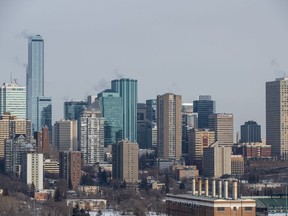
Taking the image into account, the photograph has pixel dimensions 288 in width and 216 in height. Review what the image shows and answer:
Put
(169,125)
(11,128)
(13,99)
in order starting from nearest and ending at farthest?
(11,128) → (169,125) → (13,99)

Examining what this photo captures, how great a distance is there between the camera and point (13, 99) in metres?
99.0

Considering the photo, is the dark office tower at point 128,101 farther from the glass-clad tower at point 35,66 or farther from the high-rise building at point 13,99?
the glass-clad tower at point 35,66

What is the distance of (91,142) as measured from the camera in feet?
273

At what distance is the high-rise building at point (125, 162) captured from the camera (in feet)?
222

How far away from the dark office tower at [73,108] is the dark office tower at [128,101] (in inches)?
103

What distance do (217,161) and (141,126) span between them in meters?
21.4

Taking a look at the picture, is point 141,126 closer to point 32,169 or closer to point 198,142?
point 198,142

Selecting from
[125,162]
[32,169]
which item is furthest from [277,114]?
[32,169]

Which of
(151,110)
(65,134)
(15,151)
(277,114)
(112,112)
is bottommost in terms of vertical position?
(15,151)

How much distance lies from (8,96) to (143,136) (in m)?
10.8

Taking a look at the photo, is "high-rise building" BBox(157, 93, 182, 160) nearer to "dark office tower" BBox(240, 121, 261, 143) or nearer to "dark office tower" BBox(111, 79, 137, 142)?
"dark office tower" BBox(111, 79, 137, 142)

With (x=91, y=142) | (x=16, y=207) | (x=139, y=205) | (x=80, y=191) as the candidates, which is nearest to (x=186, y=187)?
(x=80, y=191)

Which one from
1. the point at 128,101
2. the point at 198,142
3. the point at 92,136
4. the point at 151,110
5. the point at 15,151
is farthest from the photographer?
the point at 151,110

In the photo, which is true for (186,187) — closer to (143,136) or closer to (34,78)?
(143,136)
